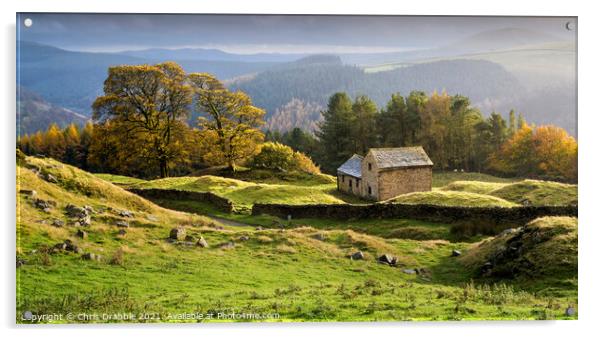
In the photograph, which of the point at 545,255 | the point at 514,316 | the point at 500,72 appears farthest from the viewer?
the point at 500,72

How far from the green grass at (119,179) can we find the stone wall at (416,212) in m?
2.93

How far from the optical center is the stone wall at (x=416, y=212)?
15391mm

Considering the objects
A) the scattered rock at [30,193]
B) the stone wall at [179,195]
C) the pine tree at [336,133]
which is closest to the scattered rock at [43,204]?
the scattered rock at [30,193]

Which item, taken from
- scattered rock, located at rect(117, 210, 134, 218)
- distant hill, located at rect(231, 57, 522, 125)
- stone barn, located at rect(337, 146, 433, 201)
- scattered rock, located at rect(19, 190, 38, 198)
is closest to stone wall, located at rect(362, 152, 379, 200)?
stone barn, located at rect(337, 146, 433, 201)

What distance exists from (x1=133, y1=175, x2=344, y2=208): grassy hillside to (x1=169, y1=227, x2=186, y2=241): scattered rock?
116cm

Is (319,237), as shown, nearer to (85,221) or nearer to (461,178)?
(461,178)

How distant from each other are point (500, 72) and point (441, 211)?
3584 mm

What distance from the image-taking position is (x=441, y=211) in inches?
618

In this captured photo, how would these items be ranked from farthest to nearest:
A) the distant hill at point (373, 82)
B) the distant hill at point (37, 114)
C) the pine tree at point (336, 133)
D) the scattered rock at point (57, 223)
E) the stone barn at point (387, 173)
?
the pine tree at point (336, 133)
the stone barn at point (387, 173)
the distant hill at point (373, 82)
the scattered rock at point (57, 223)
the distant hill at point (37, 114)

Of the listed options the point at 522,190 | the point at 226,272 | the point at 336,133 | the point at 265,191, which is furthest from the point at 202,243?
the point at 522,190

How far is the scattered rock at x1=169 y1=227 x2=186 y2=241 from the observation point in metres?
14.2

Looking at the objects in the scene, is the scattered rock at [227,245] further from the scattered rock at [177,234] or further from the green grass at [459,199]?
the green grass at [459,199]
